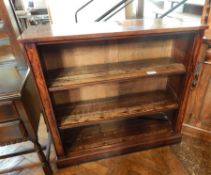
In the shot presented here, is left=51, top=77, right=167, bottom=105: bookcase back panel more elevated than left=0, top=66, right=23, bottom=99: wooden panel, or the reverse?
left=0, top=66, right=23, bottom=99: wooden panel

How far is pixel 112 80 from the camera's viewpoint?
3.62ft

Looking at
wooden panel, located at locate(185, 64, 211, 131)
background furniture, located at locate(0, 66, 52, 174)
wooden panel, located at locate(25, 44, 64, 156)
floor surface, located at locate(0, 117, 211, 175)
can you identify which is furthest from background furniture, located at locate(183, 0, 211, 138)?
background furniture, located at locate(0, 66, 52, 174)

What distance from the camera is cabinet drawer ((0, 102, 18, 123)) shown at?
91 cm

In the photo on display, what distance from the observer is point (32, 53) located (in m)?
0.91

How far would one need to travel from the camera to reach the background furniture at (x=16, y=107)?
0.91 m

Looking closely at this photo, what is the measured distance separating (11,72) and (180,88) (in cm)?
121

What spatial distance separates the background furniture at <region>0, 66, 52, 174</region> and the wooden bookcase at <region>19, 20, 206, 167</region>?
0.34 ft

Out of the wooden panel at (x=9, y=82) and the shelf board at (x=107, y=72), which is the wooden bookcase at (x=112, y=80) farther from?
the wooden panel at (x=9, y=82)

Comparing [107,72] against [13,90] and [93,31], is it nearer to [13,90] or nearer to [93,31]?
[93,31]

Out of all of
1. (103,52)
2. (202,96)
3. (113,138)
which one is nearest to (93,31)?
(103,52)

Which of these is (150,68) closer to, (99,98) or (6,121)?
(99,98)

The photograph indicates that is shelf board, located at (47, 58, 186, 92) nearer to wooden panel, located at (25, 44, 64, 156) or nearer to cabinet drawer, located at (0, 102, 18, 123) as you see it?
wooden panel, located at (25, 44, 64, 156)

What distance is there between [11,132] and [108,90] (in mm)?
756

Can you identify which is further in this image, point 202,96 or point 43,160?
point 202,96
